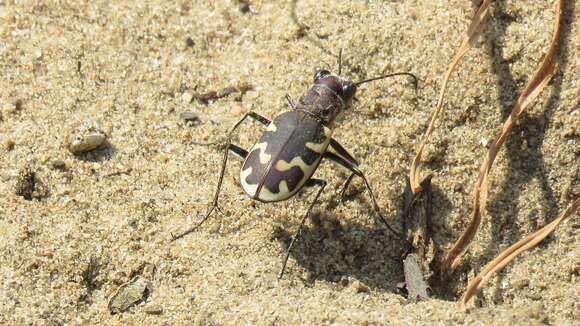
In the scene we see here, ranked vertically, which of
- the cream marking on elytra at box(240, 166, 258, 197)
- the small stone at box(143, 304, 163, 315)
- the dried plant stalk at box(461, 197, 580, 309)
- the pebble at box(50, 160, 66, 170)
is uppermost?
the dried plant stalk at box(461, 197, 580, 309)

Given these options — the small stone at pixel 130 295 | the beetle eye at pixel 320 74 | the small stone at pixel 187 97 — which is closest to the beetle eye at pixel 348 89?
the beetle eye at pixel 320 74

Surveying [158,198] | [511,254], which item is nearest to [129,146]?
[158,198]

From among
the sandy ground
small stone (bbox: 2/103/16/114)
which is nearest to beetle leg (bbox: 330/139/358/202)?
the sandy ground

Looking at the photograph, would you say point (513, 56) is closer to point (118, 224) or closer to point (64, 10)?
point (118, 224)

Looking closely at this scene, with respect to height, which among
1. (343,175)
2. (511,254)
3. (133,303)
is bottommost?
(133,303)

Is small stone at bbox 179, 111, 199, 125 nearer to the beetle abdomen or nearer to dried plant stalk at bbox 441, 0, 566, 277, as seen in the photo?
the beetle abdomen

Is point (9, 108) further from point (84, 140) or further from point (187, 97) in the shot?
point (187, 97)
